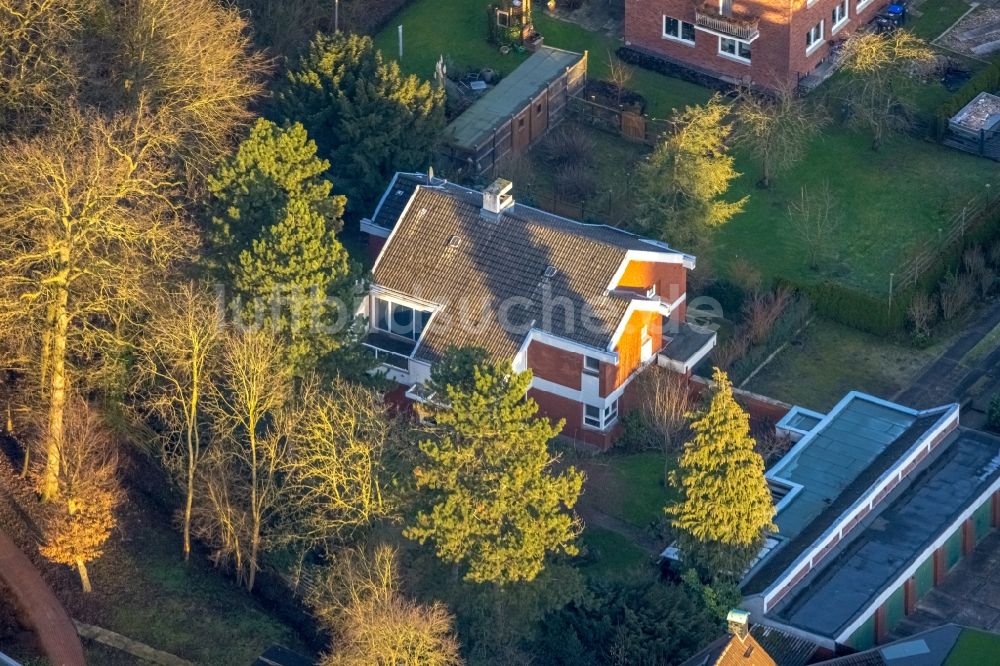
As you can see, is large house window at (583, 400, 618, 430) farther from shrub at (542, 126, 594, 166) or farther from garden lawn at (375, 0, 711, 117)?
garden lawn at (375, 0, 711, 117)

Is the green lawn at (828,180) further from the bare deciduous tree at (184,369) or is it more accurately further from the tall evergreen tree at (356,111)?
the bare deciduous tree at (184,369)

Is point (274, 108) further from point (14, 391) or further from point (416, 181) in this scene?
point (14, 391)

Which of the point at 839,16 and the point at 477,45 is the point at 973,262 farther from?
the point at 477,45

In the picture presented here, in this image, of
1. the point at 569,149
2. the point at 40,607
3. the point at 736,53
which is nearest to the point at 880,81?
the point at 736,53

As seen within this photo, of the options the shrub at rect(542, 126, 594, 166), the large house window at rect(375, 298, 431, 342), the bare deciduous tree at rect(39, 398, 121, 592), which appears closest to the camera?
the bare deciduous tree at rect(39, 398, 121, 592)

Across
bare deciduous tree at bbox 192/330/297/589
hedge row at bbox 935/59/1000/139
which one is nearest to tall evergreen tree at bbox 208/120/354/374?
bare deciduous tree at bbox 192/330/297/589

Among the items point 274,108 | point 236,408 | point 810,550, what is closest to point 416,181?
point 274,108
